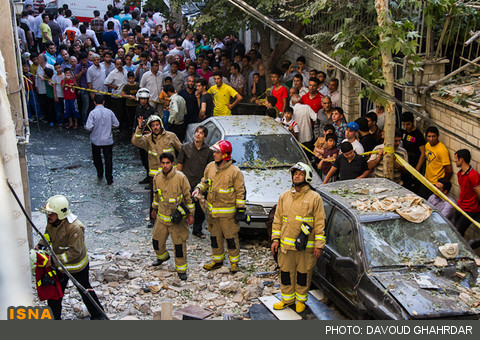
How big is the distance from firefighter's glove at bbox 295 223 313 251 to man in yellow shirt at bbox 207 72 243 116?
6.88 m

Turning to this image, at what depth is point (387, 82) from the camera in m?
9.52

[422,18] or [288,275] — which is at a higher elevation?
[422,18]

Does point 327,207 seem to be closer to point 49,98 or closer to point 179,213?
point 179,213

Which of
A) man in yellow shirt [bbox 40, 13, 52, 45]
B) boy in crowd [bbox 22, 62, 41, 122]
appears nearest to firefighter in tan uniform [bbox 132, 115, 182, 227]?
boy in crowd [bbox 22, 62, 41, 122]

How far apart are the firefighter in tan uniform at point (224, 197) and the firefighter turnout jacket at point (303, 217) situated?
4.62ft

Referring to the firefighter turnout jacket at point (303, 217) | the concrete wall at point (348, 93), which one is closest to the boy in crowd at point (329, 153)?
the concrete wall at point (348, 93)

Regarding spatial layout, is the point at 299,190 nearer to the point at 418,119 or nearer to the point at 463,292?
the point at 463,292

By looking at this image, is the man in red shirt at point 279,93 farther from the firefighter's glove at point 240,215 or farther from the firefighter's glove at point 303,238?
the firefighter's glove at point 303,238

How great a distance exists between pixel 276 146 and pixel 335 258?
387cm

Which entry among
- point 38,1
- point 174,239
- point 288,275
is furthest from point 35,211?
point 38,1

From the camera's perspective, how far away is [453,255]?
7484 millimetres

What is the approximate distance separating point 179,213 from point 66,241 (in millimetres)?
1792

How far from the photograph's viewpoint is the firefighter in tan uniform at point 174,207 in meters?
9.05

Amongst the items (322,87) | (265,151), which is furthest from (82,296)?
(322,87)
